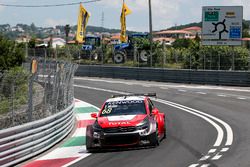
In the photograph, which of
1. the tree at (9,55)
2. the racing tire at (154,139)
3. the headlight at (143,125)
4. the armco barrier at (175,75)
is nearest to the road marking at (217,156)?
the racing tire at (154,139)

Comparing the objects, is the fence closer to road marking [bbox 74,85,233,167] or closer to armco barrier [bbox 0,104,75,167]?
road marking [bbox 74,85,233,167]

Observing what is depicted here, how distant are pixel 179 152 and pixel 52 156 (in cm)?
301

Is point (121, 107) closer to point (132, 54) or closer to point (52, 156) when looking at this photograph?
point (52, 156)

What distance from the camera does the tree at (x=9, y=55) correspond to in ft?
120

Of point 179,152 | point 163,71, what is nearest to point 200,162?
point 179,152

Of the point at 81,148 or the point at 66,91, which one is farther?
the point at 66,91

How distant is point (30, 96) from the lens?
13.2m

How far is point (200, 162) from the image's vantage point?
35.7 feet

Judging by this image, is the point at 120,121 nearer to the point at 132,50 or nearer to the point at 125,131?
the point at 125,131

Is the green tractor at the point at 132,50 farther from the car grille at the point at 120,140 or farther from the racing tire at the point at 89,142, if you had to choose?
the car grille at the point at 120,140

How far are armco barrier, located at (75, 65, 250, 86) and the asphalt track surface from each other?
10.2 feet

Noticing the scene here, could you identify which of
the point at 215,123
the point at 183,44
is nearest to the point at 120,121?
the point at 215,123

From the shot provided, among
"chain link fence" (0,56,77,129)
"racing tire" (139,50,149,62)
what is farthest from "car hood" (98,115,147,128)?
"racing tire" (139,50,149,62)

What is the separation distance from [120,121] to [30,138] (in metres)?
2.19
